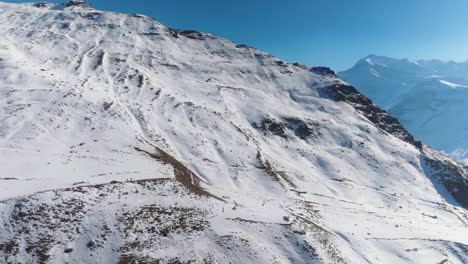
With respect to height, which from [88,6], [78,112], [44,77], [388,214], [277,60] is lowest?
[388,214]

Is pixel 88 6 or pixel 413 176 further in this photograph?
pixel 88 6

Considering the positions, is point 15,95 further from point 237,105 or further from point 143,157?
point 237,105

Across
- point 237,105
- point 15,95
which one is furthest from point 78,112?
point 237,105

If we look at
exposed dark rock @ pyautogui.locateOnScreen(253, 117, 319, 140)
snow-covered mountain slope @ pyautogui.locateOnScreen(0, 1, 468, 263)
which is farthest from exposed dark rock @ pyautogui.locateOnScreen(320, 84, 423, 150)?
exposed dark rock @ pyautogui.locateOnScreen(253, 117, 319, 140)

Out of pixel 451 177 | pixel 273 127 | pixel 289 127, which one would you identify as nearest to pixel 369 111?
pixel 451 177

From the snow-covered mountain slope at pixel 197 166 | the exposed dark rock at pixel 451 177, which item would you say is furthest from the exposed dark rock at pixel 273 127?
the exposed dark rock at pixel 451 177

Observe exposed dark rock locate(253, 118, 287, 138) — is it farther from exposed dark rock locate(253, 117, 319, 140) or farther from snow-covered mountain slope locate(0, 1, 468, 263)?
snow-covered mountain slope locate(0, 1, 468, 263)

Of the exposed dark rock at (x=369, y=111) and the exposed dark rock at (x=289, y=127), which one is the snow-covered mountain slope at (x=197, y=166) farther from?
the exposed dark rock at (x=369, y=111)
